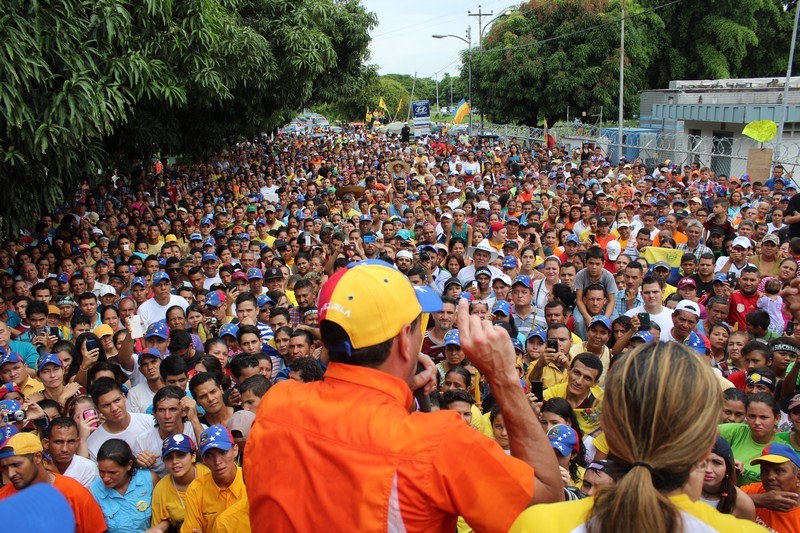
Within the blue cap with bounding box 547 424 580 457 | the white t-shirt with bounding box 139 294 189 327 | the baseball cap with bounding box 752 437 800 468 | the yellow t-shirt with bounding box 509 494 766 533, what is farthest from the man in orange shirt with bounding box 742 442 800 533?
the white t-shirt with bounding box 139 294 189 327

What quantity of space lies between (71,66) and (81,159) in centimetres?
280

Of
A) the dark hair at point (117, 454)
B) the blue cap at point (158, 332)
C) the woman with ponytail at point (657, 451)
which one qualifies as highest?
the woman with ponytail at point (657, 451)

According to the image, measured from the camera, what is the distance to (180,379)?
580 centimetres

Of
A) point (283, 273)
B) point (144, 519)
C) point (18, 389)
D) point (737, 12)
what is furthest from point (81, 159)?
point (737, 12)

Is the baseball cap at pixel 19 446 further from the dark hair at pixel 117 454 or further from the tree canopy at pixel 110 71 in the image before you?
the tree canopy at pixel 110 71

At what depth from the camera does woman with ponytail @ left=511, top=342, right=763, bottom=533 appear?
1445mm

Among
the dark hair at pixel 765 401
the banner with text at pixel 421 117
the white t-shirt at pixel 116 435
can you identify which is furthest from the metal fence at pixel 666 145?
the white t-shirt at pixel 116 435

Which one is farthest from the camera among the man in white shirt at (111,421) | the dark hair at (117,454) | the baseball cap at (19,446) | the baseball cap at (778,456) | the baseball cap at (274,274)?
the baseball cap at (274,274)

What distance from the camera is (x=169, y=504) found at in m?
4.39

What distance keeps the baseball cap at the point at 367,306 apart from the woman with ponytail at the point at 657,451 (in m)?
0.57

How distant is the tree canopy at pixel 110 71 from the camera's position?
22.8 feet

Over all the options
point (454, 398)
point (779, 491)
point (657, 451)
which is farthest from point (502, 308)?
point (657, 451)

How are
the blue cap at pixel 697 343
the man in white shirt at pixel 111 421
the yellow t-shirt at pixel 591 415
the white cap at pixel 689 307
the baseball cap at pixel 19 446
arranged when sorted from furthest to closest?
1. the white cap at pixel 689 307
2. the blue cap at pixel 697 343
3. the man in white shirt at pixel 111 421
4. the yellow t-shirt at pixel 591 415
5. the baseball cap at pixel 19 446

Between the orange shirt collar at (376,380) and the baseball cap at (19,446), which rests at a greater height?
the orange shirt collar at (376,380)
